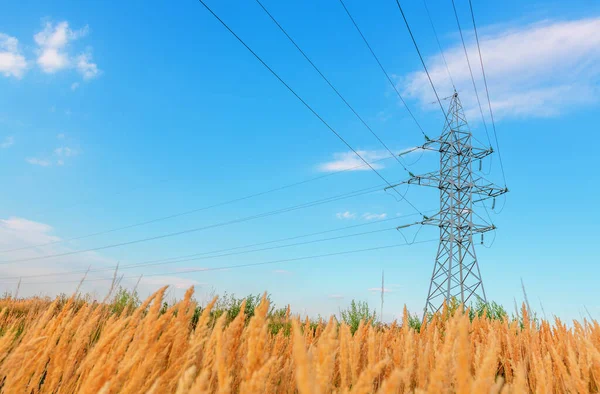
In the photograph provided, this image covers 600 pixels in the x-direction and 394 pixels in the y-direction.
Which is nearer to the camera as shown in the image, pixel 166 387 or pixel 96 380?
pixel 96 380

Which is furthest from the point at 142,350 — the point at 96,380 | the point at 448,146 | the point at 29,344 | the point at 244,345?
the point at 448,146

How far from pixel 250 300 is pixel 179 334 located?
11.4 meters

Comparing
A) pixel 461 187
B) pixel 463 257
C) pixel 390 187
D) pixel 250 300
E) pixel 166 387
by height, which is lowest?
pixel 166 387

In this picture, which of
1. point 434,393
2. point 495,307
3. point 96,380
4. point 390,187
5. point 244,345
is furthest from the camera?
point 390,187

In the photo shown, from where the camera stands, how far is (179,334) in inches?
54.5

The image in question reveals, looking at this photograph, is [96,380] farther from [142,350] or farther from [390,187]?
[390,187]

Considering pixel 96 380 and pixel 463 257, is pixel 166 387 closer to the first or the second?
pixel 96 380

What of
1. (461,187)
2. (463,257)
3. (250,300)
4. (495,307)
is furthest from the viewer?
(461,187)

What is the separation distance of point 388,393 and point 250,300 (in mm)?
12186

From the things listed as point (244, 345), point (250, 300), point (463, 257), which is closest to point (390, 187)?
point (463, 257)

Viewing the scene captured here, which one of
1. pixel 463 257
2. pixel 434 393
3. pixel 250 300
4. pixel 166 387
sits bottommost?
pixel 166 387

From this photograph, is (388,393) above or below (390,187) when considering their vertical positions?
below

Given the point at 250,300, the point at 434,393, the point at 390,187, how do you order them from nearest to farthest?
the point at 434,393, the point at 250,300, the point at 390,187

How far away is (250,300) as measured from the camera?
40.2 feet
